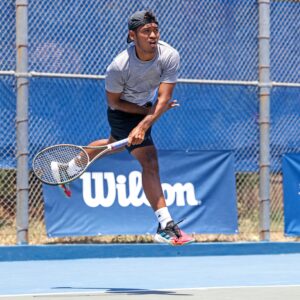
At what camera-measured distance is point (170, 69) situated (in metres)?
8.12

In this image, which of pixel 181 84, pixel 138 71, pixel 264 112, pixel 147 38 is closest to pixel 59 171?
pixel 138 71

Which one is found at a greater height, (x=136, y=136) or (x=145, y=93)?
(x=145, y=93)

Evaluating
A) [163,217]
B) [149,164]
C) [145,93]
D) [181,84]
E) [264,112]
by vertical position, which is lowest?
[163,217]

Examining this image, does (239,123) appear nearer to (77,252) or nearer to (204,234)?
(204,234)

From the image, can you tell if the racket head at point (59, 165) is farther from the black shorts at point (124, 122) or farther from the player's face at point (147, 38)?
the player's face at point (147, 38)

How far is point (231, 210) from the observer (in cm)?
1192

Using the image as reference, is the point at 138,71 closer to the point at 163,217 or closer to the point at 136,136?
the point at 136,136

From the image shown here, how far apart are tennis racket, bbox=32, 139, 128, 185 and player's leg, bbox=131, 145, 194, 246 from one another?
0.29m

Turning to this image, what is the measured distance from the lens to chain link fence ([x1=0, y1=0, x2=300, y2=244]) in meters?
11.0

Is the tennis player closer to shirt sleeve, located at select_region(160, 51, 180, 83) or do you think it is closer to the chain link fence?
shirt sleeve, located at select_region(160, 51, 180, 83)

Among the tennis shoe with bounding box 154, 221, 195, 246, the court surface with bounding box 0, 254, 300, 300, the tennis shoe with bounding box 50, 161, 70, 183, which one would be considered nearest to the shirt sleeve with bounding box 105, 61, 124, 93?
the tennis shoe with bounding box 50, 161, 70, 183

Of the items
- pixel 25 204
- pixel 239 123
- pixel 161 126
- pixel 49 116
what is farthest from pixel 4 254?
pixel 239 123

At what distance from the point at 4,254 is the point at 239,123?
3483mm

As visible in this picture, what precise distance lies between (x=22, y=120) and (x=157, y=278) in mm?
3060
